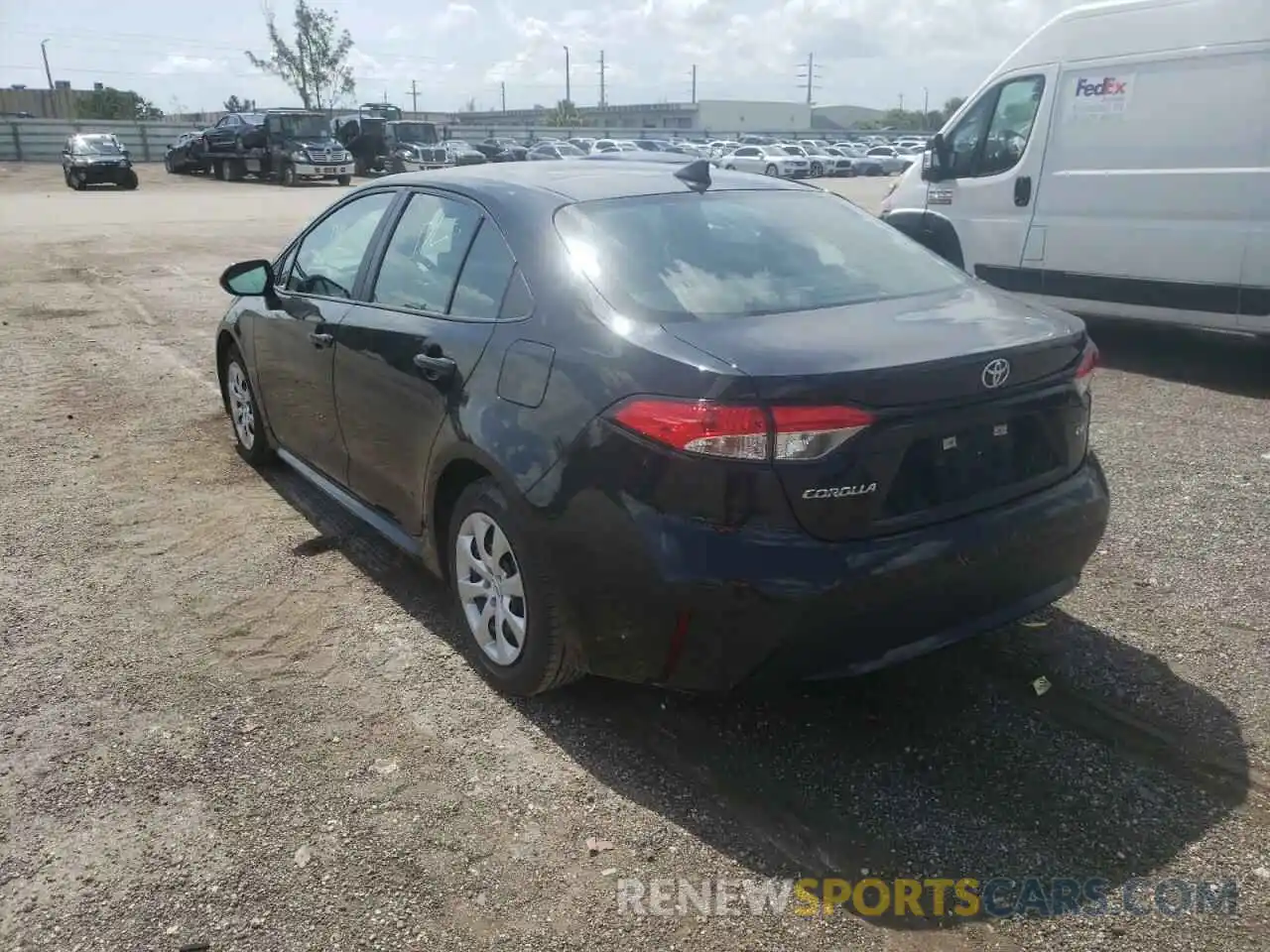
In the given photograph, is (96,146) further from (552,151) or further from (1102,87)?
(1102,87)

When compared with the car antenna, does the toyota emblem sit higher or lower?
lower

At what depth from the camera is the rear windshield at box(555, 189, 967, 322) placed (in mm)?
3104

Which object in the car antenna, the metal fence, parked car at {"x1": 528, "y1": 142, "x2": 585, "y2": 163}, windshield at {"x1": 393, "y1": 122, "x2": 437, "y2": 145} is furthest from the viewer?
the metal fence

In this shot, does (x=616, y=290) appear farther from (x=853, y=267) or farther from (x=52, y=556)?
(x=52, y=556)

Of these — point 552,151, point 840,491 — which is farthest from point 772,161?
point 840,491

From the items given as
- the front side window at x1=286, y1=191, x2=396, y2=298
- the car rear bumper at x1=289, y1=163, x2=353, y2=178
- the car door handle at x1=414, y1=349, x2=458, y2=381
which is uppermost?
the front side window at x1=286, y1=191, x2=396, y2=298

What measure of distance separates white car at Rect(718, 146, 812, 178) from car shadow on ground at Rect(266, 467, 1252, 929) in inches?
1596

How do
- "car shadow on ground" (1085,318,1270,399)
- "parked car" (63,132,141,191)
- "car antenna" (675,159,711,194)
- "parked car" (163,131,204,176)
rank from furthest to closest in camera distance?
"parked car" (163,131,204,176), "parked car" (63,132,141,191), "car shadow on ground" (1085,318,1270,399), "car antenna" (675,159,711,194)

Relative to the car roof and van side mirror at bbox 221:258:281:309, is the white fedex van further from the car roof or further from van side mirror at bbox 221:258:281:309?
van side mirror at bbox 221:258:281:309

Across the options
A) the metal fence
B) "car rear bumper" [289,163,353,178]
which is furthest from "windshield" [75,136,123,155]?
the metal fence

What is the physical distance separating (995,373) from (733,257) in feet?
3.09

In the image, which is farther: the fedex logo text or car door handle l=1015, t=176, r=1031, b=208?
car door handle l=1015, t=176, r=1031, b=208

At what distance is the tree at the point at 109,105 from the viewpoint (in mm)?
67562

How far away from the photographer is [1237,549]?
4.38 metres
